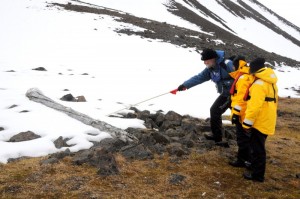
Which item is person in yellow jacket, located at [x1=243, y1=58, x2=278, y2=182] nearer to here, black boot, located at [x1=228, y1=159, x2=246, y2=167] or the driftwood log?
black boot, located at [x1=228, y1=159, x2=246, y2=167]

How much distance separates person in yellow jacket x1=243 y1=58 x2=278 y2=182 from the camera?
6.96 meters

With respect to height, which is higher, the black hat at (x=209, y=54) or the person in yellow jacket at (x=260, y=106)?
the black hat at (x=209, y=54)

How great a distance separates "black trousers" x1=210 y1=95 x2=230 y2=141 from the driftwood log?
2.32 m

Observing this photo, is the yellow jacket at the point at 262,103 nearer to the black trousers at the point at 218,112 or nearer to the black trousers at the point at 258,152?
the black trousers at the point at 258,152

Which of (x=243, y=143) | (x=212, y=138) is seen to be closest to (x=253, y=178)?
(x=243, y=143)

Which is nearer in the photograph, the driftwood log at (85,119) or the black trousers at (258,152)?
the black trousers at (258,152)

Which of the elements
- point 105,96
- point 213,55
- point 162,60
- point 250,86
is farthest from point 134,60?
point 250,86

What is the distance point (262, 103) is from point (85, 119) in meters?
5.38

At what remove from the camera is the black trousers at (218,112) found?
8.91 metres

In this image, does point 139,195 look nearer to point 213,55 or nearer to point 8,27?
point 213,55

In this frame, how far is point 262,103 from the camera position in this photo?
6.95 m

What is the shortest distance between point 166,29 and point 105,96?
25.3 m

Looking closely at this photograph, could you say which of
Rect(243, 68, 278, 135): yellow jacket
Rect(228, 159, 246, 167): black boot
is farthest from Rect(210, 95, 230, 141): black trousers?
Rect(243, 68, 278, 135): yellow jacket

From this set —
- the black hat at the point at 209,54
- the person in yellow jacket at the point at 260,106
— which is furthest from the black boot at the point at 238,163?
the black hat at the point at 209,54
